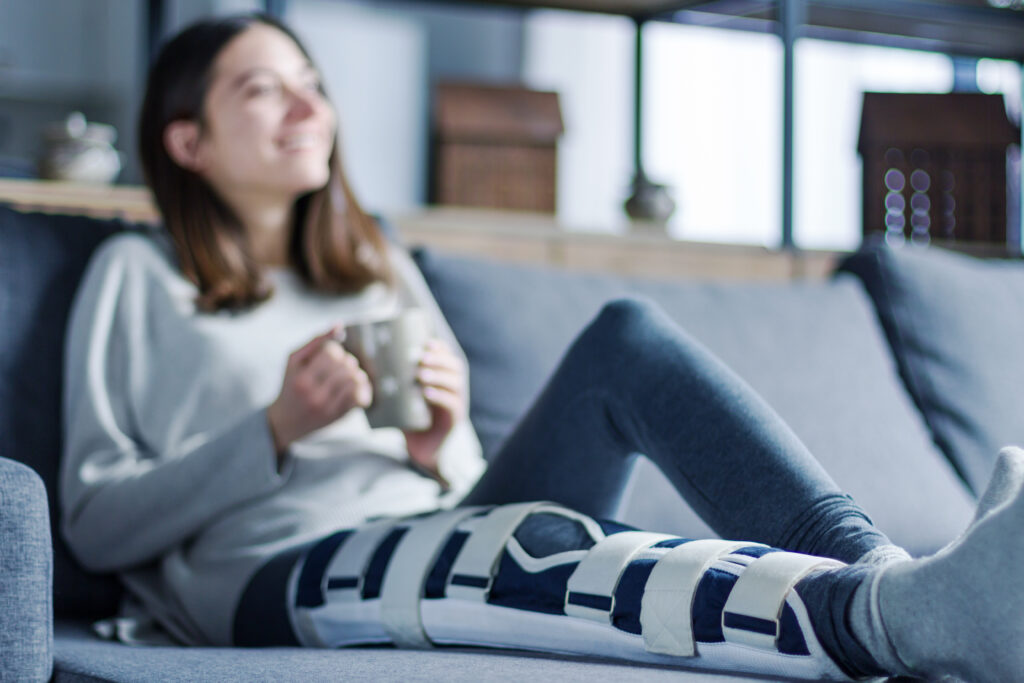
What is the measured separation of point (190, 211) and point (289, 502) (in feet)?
1.43

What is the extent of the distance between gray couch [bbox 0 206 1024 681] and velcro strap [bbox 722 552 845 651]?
533 mm

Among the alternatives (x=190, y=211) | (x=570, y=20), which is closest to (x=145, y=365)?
(x=190, y=211)

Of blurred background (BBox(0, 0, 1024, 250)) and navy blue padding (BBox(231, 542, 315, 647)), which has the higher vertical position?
blurred background (BBox(0, 0, 1024, 250))

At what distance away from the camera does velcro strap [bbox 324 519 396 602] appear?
1016 mm

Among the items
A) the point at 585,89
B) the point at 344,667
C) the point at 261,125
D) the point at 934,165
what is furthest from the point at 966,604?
the point at 585,89

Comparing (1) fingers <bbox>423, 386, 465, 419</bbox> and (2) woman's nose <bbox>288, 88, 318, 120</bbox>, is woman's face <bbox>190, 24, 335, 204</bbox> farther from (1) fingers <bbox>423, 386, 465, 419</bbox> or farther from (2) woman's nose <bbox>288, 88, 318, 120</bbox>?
(1) fingers <bbox>423, 386, 465, 419</bbox>

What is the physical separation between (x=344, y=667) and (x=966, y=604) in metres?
0.39

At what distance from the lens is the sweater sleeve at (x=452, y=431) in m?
1.33

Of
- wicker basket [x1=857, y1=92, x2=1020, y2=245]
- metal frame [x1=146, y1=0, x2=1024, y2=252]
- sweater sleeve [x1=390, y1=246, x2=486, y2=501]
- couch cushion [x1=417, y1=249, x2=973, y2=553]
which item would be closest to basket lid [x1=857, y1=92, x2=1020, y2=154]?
wicker basket [x1=857, y1=92, x2=1020, y2=245]

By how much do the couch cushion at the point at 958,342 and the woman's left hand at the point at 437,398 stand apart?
73 centimetres

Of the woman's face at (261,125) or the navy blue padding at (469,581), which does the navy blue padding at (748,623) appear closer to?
the navy blue padding at (469,581)

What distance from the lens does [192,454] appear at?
118cm

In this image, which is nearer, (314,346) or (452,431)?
(314,346)

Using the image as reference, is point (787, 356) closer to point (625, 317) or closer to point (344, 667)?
point (625, 317)
